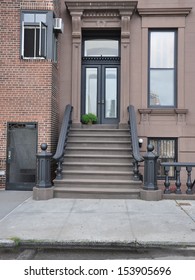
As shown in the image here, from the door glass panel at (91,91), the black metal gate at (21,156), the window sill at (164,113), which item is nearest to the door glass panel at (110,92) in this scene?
the door glass panel at (91,91)

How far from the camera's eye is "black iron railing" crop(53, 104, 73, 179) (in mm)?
8977

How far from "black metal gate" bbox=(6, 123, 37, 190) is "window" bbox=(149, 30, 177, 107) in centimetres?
459

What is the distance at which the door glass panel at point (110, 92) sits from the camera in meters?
11.9

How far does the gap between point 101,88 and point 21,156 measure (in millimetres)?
4138

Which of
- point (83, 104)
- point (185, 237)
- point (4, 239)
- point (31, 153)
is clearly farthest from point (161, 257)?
point (83, 104)

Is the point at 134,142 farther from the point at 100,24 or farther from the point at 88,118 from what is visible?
the point at 100,24

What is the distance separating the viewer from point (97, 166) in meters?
9.34

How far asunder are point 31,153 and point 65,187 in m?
1.91

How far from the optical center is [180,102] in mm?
11094

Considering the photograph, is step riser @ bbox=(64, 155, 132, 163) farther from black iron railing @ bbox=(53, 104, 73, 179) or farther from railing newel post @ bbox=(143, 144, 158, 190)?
railing newel post @ bbox=(143, 144, 158, 190)

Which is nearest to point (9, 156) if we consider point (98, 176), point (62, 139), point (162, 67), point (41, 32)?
point (62, 139)

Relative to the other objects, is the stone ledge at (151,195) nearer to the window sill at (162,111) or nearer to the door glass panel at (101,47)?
the window sill at (162,111)

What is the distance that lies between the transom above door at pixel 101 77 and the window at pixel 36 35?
82.9 inches

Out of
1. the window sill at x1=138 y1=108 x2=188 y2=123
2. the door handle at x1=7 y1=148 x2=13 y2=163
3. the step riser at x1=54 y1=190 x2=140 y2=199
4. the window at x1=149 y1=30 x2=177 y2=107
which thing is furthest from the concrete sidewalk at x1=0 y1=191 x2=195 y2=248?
the window at x1=149 y1=30 x2=177 y2=107
